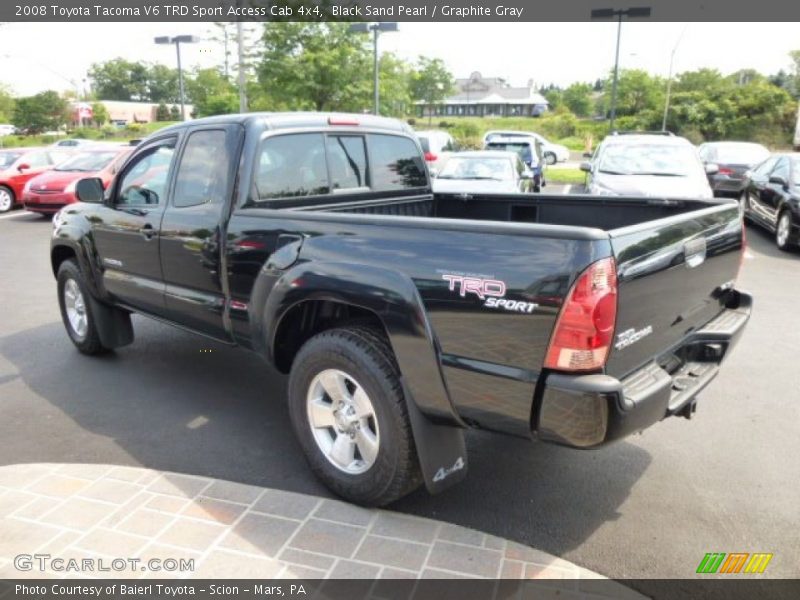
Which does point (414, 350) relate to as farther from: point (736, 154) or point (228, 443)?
point (736, 154)

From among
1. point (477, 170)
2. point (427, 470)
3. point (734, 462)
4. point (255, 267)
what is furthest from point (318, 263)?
point (477, 170)

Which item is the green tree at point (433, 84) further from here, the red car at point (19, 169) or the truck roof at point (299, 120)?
the truck roof at point (299, 120)

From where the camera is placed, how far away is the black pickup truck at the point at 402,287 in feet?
7.89

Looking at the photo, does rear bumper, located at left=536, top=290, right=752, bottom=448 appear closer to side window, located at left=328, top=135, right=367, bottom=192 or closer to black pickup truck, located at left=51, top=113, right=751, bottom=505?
black pickup truck, located at left=51, top=113, right=751, bottom=505

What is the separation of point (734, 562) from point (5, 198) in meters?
17.4

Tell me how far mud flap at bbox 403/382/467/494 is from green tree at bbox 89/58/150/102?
422 ft

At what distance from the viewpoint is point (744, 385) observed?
472 cm

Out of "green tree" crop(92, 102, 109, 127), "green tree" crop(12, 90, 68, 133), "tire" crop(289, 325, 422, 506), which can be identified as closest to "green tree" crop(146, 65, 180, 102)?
"green tree" crop(92, 102, 109, 127)

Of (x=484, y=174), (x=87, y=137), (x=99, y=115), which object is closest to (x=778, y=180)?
(x=484, y=174)

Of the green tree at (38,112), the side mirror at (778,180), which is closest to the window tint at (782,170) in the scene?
the side mirror at (778,180)

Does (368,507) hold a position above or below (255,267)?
below

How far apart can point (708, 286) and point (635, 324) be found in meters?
0.96

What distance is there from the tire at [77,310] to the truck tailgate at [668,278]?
14.3 ft

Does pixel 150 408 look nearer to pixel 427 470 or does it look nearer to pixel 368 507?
pixel 368 507
